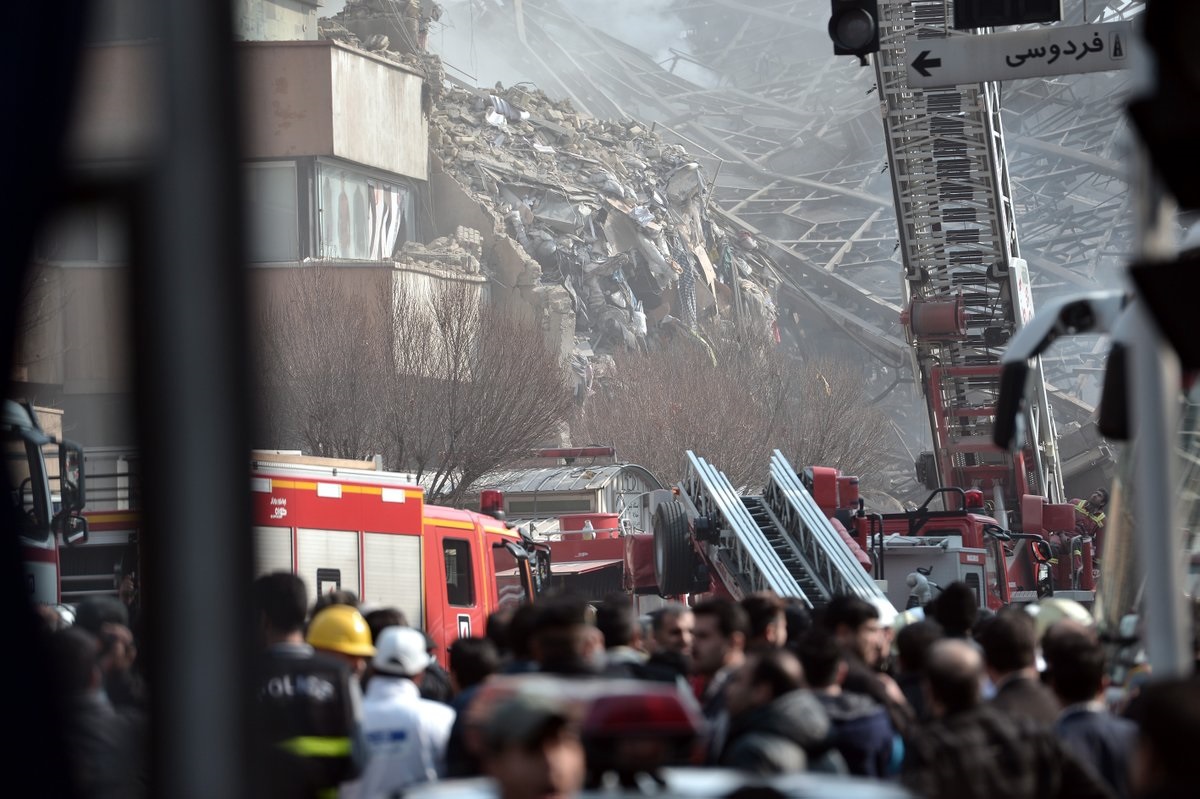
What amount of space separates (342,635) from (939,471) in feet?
63.5

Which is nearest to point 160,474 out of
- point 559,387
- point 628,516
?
point 628,516

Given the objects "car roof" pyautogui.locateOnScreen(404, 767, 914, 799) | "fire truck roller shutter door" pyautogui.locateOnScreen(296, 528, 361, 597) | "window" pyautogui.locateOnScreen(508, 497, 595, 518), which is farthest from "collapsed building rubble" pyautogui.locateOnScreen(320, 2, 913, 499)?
"car roof" pyautogui.locateOnScreen(404, 767, 914, 799)

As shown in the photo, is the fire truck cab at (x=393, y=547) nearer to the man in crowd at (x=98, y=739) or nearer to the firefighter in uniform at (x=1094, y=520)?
the man in crowd at (x=98, y=739)

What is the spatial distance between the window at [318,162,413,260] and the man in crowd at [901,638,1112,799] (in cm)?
6043

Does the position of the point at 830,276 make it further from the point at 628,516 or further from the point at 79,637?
the point at 79,637

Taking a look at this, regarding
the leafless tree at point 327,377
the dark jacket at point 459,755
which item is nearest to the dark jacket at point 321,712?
the dark jacket at point 459,755

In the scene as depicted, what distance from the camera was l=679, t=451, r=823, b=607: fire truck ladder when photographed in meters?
16.5

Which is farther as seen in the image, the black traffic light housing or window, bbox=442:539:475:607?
window, bbox=442:539:475:607

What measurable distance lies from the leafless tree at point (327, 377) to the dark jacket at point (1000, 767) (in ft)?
111

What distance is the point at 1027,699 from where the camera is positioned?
5.54 meters

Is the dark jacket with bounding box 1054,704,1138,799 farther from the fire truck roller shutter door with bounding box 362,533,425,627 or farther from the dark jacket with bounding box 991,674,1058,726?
the fire truck roller shutter door with bounding box 362,533,425,627

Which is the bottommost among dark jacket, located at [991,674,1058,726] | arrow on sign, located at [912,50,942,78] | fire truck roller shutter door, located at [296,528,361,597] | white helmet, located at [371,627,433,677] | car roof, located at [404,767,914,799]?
dark jacket, located at [991,674,1058,726]

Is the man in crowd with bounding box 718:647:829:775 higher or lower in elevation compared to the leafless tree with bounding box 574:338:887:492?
lower

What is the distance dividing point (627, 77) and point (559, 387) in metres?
122
